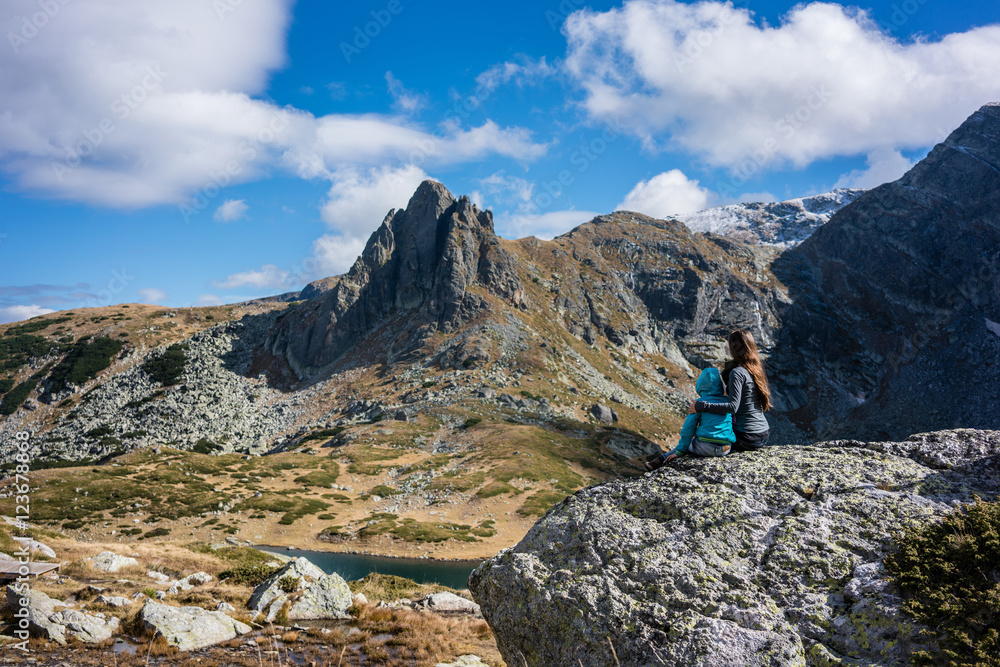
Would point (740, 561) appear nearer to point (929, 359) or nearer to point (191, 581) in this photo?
point (191, 581)

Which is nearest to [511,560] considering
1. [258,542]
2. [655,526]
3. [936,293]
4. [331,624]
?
[655,526]

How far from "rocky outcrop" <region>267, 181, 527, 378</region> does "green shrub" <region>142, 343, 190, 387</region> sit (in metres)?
27.2

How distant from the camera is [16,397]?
440ft

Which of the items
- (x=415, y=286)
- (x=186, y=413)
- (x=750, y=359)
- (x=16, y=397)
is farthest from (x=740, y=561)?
(x=16, y=397)

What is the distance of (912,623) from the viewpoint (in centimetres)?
455

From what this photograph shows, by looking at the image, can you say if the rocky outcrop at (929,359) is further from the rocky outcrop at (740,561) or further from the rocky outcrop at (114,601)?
the rocky outcrop at (114,601)

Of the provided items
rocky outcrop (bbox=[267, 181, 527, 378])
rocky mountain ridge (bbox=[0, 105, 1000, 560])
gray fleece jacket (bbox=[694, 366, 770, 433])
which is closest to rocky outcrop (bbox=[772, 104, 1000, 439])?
rocky mountain ridge (bbox=[0, 105, 1000, 560])

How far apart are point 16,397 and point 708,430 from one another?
627ft

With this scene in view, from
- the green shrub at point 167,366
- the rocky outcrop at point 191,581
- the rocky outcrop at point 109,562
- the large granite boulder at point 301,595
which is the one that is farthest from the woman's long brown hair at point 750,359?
the green shrub at point 167,366

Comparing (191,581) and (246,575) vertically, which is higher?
(191,581)

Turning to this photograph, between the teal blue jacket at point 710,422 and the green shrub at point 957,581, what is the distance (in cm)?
252

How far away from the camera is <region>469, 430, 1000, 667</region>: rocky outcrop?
509cm

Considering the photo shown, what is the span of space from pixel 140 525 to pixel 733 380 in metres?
70.6

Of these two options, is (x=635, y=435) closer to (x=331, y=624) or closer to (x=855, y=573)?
(x=331, y=624)
